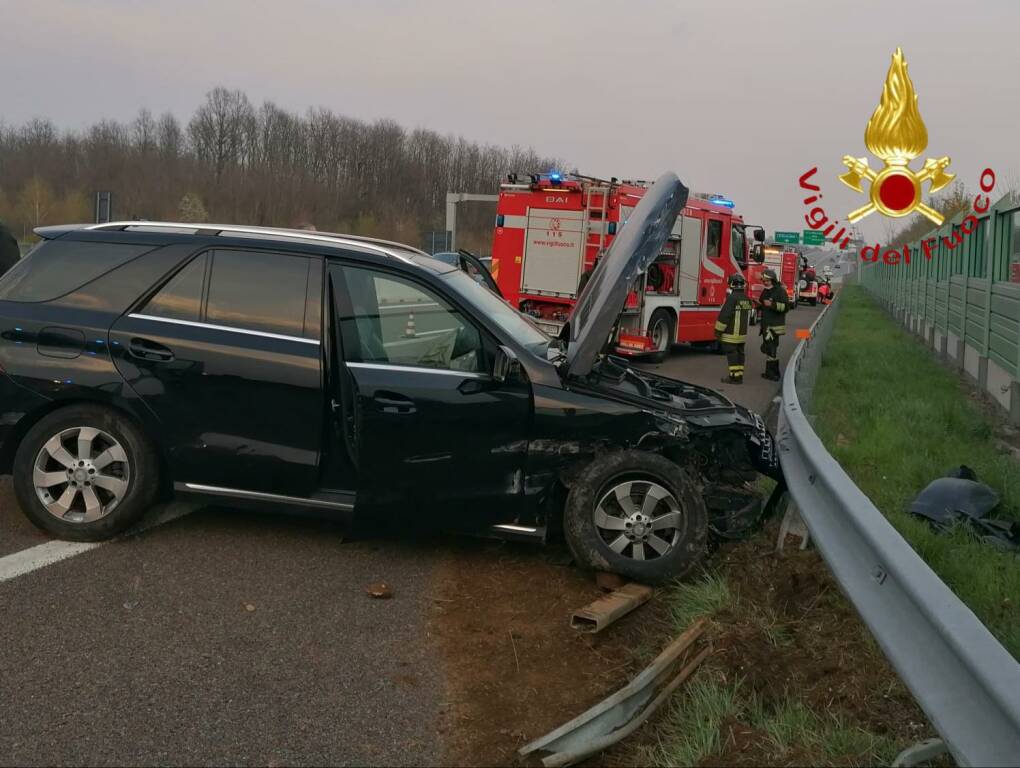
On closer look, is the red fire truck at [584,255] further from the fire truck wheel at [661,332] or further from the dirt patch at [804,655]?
the dirt patch at [804,655]

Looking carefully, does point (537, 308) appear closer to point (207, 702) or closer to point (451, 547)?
point (451, 547)

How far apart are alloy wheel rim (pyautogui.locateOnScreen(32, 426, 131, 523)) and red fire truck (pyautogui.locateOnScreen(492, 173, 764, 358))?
10708 mm

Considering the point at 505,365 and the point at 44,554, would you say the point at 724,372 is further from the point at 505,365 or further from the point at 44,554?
the point at 44,554

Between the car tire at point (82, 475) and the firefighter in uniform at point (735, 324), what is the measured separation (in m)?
9.76

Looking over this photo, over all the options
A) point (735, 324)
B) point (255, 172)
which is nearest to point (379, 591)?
point (735, 324)

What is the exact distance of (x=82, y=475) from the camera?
197 inches

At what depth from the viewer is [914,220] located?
3697cm

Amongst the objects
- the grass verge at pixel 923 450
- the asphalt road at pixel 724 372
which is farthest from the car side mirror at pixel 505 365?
the asphalt road at pixel 724 372

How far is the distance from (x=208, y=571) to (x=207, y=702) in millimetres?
1440

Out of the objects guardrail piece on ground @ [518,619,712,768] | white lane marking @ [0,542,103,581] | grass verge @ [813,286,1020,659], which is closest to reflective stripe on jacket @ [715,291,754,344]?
grass verge @ [813,286,1020,659]

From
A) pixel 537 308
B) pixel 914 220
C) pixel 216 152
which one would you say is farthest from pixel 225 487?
pixel 216 152

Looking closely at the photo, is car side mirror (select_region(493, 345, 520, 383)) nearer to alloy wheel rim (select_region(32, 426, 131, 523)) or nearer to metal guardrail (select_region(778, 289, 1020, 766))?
metal guardrail (select_region(778, 289, 1020, 766))

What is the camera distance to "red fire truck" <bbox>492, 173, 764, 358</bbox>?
15.5 meters

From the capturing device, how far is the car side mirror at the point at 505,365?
4.77 meters
